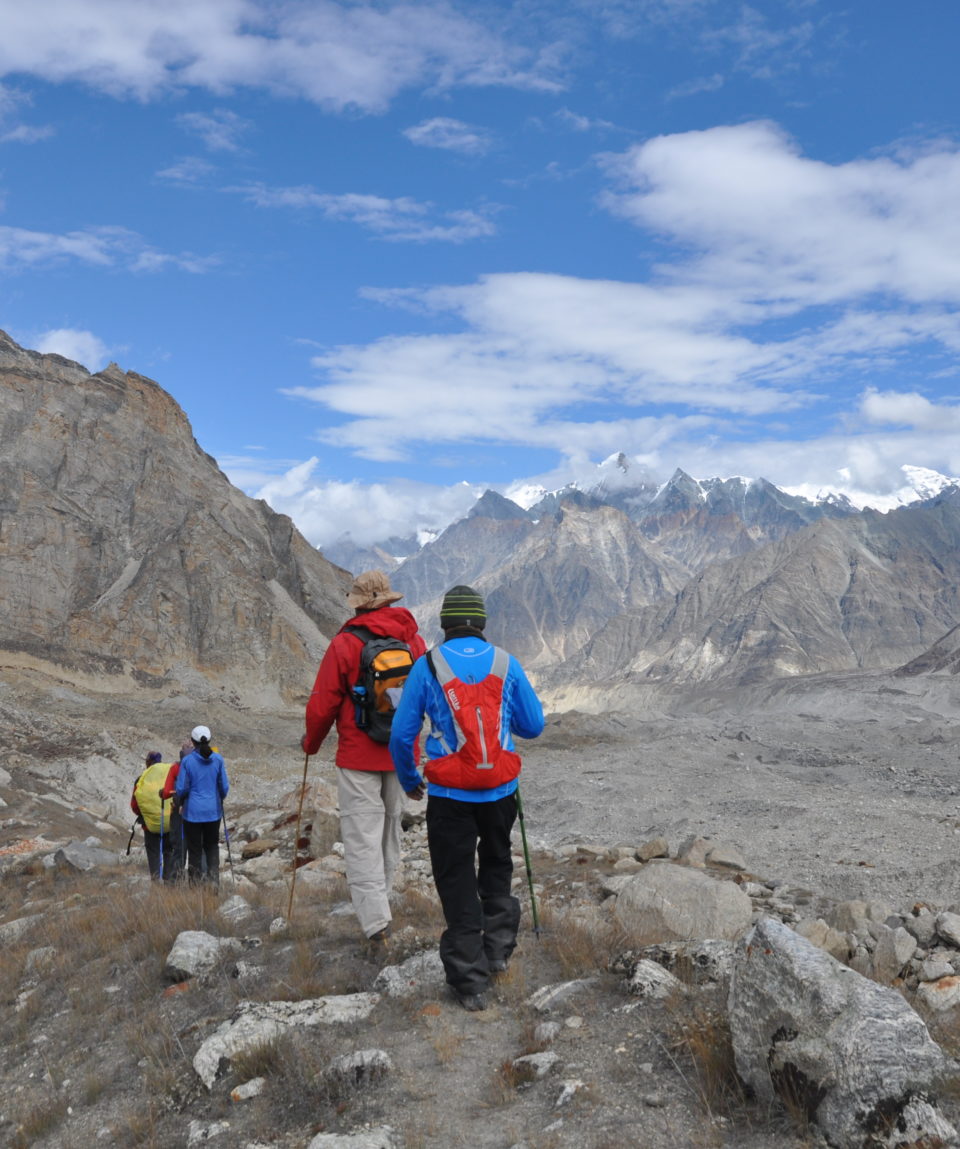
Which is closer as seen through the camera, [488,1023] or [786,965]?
[786,965]

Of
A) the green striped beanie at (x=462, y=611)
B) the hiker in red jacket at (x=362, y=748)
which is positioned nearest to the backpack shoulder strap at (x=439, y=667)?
the green striped beanie at (x=462, y=611)

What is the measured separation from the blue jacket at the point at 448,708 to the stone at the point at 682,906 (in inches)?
99.2

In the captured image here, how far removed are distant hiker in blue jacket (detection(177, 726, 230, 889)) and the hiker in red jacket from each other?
435 cm

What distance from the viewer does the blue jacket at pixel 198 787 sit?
9539 mm

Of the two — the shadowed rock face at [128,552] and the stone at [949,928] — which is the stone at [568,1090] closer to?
the stone at [949,928]

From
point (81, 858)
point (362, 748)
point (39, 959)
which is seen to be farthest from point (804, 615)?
point (362, 748)

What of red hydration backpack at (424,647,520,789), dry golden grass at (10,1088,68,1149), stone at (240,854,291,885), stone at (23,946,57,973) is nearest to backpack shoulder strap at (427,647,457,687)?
red hydration backpack at (424,647,520,789)

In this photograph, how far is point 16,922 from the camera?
28.2 ft

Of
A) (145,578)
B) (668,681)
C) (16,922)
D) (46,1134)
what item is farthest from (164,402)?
(668,681)

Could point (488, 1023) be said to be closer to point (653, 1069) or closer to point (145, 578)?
point (653, 1069)

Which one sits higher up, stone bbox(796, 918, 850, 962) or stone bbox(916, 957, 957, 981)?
stone bbox(796, 918, 850, 962)

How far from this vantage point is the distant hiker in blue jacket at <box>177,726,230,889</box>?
955cm

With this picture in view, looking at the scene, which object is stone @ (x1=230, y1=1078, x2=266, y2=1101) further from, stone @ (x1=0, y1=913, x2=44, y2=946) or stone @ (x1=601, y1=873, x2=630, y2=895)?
stone @ (x1=601, y1=873, x2=630, y2=895)

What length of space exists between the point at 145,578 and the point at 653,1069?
2220 inches
